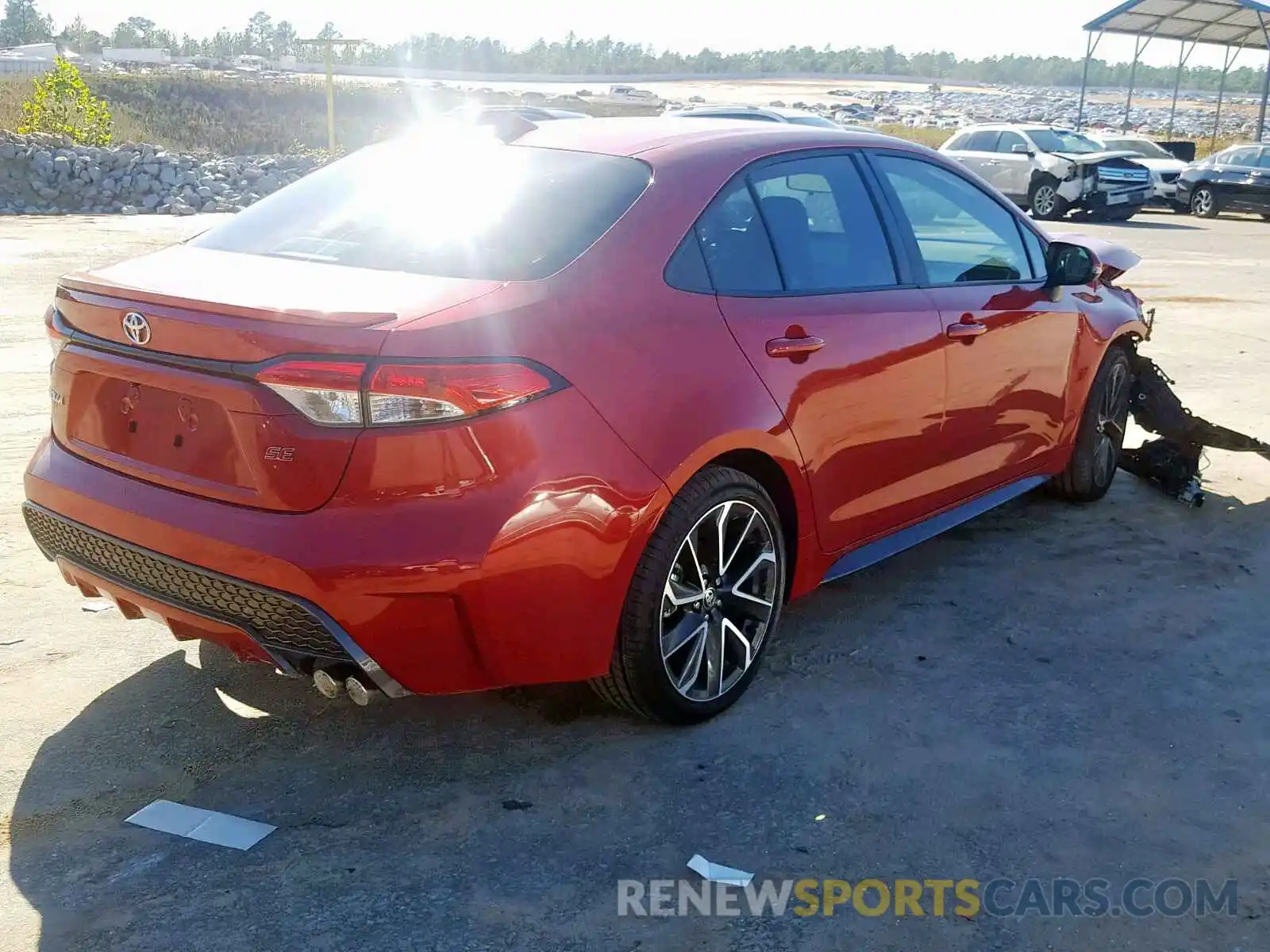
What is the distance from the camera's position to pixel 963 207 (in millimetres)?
4801

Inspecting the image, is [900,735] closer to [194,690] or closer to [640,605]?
[640,605]

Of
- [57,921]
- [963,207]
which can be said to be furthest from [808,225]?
[57,921]

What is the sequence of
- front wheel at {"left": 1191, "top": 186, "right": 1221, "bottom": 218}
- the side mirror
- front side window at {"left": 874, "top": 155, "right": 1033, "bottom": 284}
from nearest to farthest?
front side window at {"left": 874, "top": 155, "right": 1033, "bottom": 284} → the side mirror → front wheel at {"left": 1191, "top": 186, "right": 1221, "bottom": 218}

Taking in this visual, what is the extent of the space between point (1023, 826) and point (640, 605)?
113 cm

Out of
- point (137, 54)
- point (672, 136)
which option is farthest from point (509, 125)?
point (137, 54)

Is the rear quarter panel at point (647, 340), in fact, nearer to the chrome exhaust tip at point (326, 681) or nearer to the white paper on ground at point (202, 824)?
the chrome exhaust tip at point (326, 681)

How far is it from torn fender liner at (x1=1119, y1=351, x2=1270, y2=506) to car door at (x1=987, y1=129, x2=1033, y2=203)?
717 inches

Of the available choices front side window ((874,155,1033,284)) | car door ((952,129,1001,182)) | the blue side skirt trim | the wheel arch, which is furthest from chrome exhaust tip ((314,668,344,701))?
car door ((952,129,1001,182))

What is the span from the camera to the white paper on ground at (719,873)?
9.65 ft

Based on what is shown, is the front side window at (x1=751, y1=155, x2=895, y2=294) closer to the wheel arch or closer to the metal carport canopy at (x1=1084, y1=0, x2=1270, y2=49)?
the wheel arch

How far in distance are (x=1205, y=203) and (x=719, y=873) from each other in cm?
2564

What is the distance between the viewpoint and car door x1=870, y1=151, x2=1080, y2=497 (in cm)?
445

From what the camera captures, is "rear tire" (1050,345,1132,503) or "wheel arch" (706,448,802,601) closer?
"wheel arch" (706,448,802,601)

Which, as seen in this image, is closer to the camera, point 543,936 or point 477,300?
point 543,936
